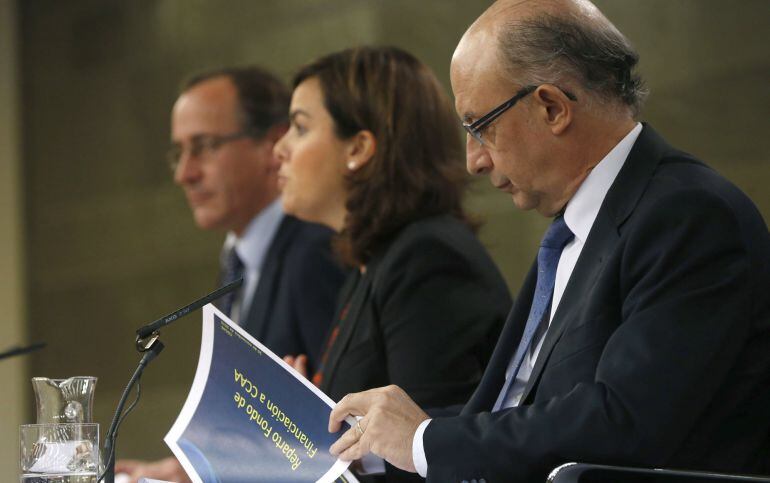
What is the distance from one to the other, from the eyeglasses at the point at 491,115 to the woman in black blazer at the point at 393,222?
0.64 metres

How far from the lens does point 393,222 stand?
3094 mm

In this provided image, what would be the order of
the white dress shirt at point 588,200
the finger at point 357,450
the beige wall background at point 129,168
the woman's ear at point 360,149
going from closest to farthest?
1. the finger at point 357,450
2. the white dress shirt at point 588,200
3. the woman's ear at point 360,149
4. the beige wall background at point 129,168

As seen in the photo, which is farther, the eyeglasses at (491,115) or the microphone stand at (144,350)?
the eyeglasses at (491,115)

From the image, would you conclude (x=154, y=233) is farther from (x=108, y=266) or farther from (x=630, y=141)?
(x=630, y=141)

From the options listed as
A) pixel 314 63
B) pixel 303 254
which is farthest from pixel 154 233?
pixel 314 63

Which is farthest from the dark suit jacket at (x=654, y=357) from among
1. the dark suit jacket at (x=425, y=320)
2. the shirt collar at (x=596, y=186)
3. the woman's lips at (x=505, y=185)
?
the dark suit jacket at (x=425, y=320)

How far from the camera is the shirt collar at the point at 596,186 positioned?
2.15 m

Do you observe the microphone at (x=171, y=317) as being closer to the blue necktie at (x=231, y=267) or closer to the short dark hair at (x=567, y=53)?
the short dark hair at (x=567, y=53)

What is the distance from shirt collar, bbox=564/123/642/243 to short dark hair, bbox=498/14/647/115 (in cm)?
11

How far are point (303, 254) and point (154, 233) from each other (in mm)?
2520

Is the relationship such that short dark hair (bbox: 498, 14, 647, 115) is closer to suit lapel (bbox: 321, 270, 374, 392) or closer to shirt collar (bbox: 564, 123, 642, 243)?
shirt collar (bbox: 564, 123, 642, 243)

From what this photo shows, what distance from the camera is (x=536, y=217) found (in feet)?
15.0

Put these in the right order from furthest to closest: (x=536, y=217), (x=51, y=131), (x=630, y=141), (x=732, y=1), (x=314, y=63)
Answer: (x=51, y=131) < (x=536, y=217) < (x=732, y=1) < (x=314, y=63) < (x=630, y=141)

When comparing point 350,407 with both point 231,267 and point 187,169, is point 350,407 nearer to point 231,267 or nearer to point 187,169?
point 231,267
